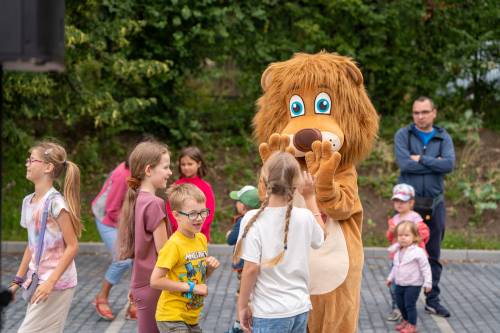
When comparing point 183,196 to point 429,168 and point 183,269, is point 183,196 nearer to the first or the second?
point 183,269

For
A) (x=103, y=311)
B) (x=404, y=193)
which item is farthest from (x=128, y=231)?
(x=404, y=193)

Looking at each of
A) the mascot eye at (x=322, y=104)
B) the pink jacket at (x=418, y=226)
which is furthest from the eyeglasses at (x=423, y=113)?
the mascot eye at (x=322, y=104)

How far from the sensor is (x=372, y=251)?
39.9 feet

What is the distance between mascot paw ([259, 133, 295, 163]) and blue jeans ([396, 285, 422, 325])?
2.66 meters

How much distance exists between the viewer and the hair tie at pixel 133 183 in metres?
5.66

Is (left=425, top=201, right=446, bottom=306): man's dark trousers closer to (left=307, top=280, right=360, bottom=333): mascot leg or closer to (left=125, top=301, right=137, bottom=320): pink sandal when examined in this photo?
(left=125, top=301, right=137, bottom=320): pink sandal

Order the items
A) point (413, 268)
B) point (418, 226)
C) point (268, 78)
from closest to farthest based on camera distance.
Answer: point (268, 78), point (413, 268), point (418, 226)

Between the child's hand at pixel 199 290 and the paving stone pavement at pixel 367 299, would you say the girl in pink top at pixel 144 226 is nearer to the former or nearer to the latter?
the child's hand at pixel 199 290

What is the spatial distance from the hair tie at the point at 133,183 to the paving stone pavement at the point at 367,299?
2627mm

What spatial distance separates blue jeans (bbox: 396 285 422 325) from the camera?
777cm

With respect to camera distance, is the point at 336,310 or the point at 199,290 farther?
the point at 336,310

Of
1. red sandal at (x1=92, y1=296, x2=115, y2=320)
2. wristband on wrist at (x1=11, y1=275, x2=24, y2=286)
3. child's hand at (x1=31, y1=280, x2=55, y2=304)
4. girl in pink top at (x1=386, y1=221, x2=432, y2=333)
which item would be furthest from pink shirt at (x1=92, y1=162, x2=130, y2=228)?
child's hand at (x1=31, y1=280, x2=55, y2=304)

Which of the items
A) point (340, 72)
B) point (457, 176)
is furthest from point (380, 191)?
point (340, 72)

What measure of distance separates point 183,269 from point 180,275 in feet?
0.13
